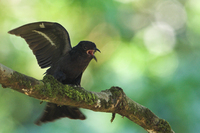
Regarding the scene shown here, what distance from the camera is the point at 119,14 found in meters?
10.2

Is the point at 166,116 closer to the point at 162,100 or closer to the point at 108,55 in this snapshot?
the point at 162,100

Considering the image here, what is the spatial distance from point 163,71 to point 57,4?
4.48 metres

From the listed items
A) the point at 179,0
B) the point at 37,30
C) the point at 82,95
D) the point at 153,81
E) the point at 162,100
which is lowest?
the point at 82,95

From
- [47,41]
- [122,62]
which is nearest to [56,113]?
[47,41]

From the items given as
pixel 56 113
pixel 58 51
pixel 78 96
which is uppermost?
pixel 58 51

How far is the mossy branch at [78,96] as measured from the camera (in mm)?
2811

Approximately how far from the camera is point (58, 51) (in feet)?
16.6

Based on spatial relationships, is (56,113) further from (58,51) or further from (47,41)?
(47,41)

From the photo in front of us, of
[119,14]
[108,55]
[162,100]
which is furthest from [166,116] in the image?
[119,14]

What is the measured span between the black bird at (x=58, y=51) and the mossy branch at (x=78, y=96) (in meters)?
0.97

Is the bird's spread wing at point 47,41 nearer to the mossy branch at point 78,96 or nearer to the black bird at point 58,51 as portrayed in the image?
the black bird at point 58,51

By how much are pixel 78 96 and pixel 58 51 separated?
175 centimetres

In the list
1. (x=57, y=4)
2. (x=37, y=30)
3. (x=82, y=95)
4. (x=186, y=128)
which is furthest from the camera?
(x=57, y=4)

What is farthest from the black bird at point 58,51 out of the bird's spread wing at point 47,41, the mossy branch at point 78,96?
the mossy branch at point 78,96
